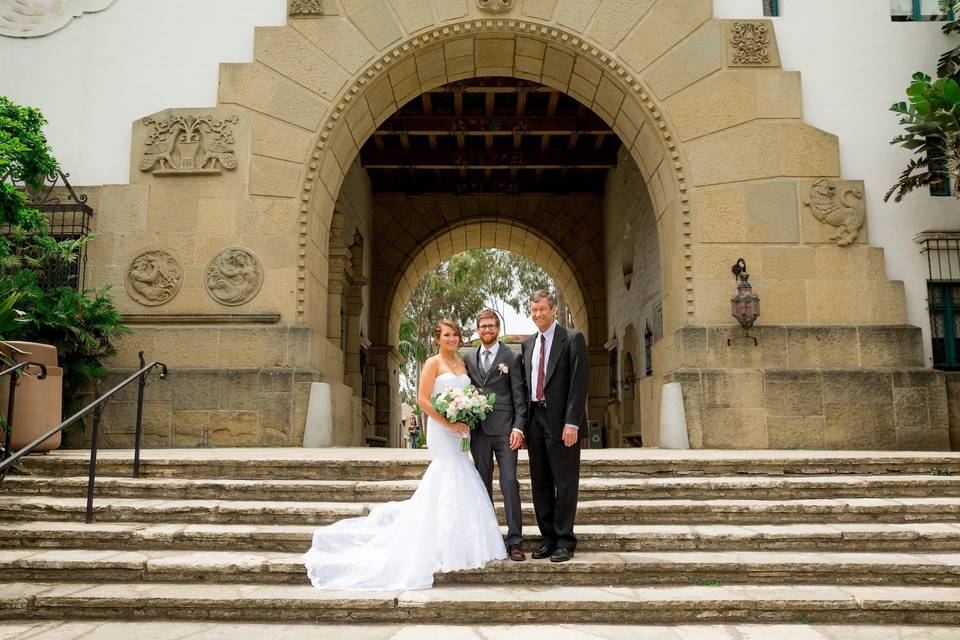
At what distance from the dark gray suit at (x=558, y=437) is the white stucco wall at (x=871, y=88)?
19.8ft

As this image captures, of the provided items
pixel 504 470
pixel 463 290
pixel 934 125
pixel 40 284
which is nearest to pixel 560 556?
pixel 504 470

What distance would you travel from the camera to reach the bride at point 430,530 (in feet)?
14.1

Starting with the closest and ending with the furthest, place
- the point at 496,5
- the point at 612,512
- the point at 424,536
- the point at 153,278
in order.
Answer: the point at 424,536 → the point at 612,512 → the point at 153,278 → the point at 496,5

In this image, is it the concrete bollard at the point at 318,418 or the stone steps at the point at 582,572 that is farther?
the concrete bollard at the point at 318,418

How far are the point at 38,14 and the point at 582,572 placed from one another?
10.1m

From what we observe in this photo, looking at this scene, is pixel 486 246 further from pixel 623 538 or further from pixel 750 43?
pixel 623 538

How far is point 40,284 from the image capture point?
8992 mm

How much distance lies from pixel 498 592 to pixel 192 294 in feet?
20.9

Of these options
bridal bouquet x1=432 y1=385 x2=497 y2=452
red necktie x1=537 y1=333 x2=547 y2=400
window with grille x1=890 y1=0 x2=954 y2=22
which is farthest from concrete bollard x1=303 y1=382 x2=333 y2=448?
window with grille x1=890 y1=0 x2=954 y2=22

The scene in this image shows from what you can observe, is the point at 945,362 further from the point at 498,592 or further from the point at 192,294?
the point at 192,294

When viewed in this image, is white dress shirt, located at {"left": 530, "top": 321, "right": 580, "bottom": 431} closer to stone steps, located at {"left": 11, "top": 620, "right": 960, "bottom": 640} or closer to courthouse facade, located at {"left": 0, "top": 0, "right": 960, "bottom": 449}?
stone steps, located at {"left": 11, "top": 620, "right": 960, "bottom": 640}

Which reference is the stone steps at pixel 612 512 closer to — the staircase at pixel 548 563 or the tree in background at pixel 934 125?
the staircase at pixel 548 563

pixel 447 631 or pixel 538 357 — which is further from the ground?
pixel 538 357

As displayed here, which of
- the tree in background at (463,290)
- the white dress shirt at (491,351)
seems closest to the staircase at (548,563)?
the white dress shirt at (491,351)
